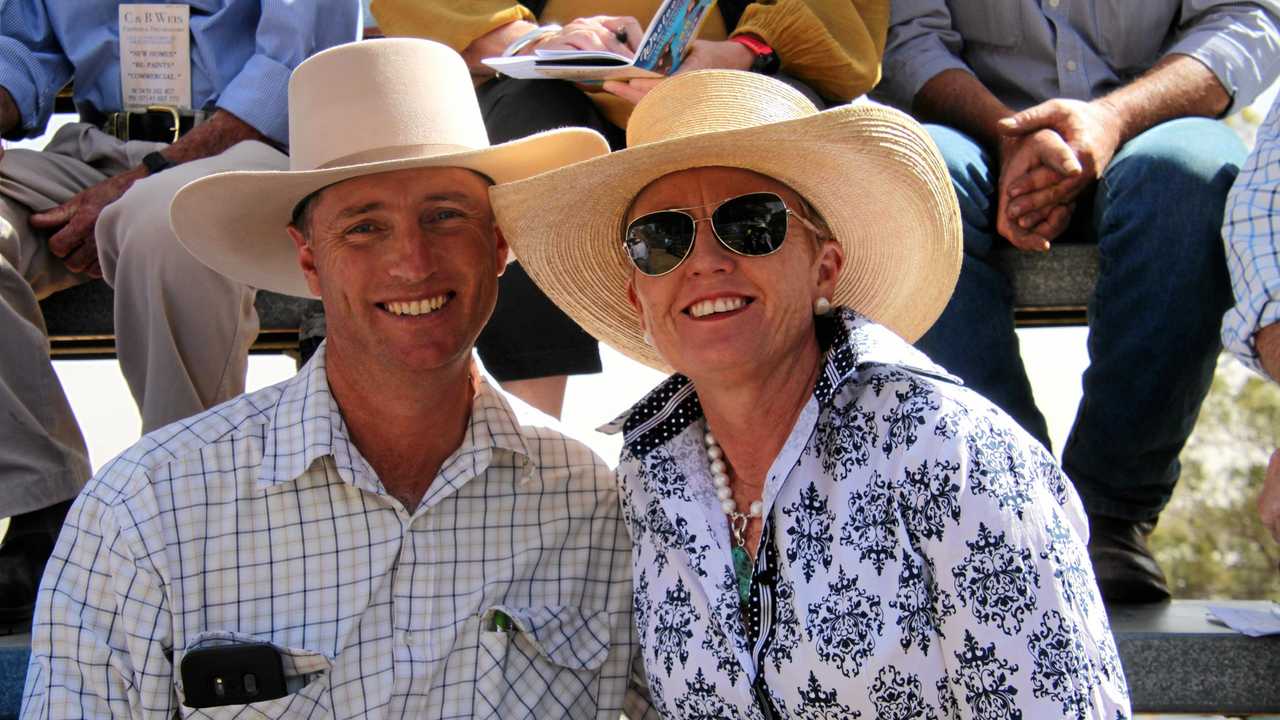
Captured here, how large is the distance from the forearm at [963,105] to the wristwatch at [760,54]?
50 centimetres

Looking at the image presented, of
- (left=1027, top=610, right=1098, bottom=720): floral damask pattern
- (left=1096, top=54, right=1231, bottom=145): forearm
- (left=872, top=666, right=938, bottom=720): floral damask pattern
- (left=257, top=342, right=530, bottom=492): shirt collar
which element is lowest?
(left=257, top=342, right=530, bottom=492): shirt collar

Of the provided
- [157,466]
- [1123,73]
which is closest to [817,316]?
[157,466]

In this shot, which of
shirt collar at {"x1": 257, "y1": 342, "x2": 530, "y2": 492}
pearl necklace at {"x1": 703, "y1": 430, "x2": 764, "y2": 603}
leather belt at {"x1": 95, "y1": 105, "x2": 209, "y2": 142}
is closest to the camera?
pearl necklace at {"x1": 703, "y1": 430, "x2": 764, "y2": 603}

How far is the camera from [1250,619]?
10.5 ft

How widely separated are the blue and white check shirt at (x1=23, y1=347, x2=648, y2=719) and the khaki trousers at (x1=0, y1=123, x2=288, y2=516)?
0.61 meters

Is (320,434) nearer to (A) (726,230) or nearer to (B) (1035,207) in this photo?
(A) (726,230)

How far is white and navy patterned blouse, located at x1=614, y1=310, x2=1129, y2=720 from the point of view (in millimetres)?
2131

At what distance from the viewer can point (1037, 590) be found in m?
2.12

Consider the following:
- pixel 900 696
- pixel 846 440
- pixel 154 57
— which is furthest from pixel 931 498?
pixel 154 57

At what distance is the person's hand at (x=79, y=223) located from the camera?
12.4 ft

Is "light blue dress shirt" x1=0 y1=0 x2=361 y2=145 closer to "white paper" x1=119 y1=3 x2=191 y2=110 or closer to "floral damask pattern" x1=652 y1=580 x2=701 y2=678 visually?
"white paper" x1=119 y1=3 x2=191 y2=110

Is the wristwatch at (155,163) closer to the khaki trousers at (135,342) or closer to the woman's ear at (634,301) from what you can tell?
the khaki trousers at (135,342)

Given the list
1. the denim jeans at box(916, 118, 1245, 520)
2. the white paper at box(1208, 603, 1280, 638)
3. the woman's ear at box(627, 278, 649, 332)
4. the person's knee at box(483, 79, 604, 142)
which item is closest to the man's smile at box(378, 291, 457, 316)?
the woman's ear at box(627, 278, 649, 332)

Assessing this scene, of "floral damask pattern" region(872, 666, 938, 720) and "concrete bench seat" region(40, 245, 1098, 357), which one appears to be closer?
"floral damask pattern" region(872, 666, 938, 720)
